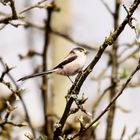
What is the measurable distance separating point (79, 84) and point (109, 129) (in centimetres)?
119

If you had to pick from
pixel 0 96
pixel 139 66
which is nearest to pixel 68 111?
pixel 139 66

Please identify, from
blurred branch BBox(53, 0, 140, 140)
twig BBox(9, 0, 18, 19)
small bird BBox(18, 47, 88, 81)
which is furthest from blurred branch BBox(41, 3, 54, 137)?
blurred branch BBox(53, 0, 140, 140)

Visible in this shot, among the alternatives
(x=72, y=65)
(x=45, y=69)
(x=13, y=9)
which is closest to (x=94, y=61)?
(x=72, y=65)

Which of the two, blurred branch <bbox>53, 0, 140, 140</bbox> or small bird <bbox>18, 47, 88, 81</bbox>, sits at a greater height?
small bird <bbox>18, 47, 88, 81</bbox>

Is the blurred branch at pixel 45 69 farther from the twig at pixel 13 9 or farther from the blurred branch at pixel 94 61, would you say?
the blurred branch at pixel 94 61

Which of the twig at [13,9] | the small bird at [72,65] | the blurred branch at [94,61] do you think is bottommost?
the blurred branch at [94,61]

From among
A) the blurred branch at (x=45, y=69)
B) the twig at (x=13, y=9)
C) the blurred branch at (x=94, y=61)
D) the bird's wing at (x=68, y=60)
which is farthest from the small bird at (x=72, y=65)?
the blurred branch at (x=45, y=69)

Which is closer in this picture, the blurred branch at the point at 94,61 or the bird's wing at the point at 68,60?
the blurred branch at the point at 94,61

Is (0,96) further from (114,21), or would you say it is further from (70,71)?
(70,71)

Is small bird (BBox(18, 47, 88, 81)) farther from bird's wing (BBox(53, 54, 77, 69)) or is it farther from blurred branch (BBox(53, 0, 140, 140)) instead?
blurred branch (BBox(53, 0, 140, 140))

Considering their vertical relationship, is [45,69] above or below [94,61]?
above

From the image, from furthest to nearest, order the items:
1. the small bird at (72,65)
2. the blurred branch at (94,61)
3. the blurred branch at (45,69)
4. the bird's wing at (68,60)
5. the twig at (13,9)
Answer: the blurred branch at (45,69)
the twig at (13,9)
the bird's wing at (68,60)
the small bird at (72,65)
the blurred branch at (94,61)

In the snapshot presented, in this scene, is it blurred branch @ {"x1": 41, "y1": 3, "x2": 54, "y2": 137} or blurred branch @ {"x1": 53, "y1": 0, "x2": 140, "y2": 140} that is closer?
blurred branch @ {"x1": 53, "y1": 0, "x2": 140, "y2": 140}

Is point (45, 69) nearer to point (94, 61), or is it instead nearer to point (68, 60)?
point (68, 60)
